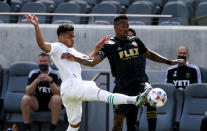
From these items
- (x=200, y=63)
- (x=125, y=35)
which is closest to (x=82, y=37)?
(x=200, y=63)

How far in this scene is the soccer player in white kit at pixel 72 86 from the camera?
828 centimetres

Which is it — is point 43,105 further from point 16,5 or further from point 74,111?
point 16,5

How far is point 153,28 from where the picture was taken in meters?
12.4

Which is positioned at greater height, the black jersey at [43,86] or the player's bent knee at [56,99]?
the black jersey at [43,86]

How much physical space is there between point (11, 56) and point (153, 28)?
3266 millimetres

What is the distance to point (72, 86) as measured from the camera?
865 centimetres

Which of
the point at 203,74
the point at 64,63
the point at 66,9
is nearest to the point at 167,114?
the point at 203,74

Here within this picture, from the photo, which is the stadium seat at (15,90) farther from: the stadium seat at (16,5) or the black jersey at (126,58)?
the black jersey at (126,58)

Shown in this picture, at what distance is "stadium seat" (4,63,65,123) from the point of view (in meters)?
12.1

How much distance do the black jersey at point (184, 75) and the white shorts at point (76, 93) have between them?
9.87ft

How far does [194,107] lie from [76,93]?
10.9 feet

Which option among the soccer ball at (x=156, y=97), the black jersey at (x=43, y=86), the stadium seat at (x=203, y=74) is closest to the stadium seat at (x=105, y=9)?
the black jersey at (x=43, y=86)

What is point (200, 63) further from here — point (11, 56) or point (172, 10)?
point (11, 56)

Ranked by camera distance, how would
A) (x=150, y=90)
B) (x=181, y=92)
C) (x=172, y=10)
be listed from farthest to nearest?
(x=172, y=10) → (x=181, y=92) → (x=150, y=90)
